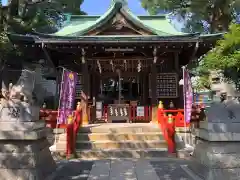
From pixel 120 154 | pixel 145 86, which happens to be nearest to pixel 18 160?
pixel 120 154

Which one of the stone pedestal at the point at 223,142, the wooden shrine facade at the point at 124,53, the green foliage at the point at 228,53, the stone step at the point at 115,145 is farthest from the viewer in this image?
the green foliage at the point at 228,53

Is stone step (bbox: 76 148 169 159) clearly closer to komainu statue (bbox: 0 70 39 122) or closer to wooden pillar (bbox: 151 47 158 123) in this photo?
wooden pillar (bbox: 151 47 158 123)

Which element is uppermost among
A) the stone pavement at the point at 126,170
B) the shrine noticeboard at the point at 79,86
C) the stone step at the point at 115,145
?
the shrine noticeboard at the point at 79,86

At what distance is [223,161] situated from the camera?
20.1 ft

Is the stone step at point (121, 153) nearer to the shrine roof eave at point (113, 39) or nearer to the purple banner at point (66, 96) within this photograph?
the purple banner at point (66, 96)

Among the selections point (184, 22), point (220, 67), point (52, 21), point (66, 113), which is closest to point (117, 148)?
point (66, 113)

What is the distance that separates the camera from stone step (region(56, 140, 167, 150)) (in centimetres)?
1071

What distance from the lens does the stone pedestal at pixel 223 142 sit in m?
6.09

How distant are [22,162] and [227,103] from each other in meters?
4.62

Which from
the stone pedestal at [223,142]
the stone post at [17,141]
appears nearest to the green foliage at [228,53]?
the stone pedestal at [223,142]

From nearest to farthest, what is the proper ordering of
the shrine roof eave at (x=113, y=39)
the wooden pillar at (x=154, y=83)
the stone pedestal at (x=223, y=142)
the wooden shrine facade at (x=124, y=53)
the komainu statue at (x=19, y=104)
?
the komainu statue at (x=19, y=104), the stone pedestal at (x=223, y=142), the shrine roof eave at (x=113, y=39), the wooden shrine facade at (x=124, y=53), the wooden pillar at (x=154, y=83)

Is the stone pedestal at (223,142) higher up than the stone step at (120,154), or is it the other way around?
the stone pedestal at (223,142)

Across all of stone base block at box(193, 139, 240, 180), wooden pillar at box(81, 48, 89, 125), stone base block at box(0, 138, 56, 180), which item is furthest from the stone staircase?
stone base block at box(0, 138, 56, 180)

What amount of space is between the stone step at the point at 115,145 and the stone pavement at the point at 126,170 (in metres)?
1.08
